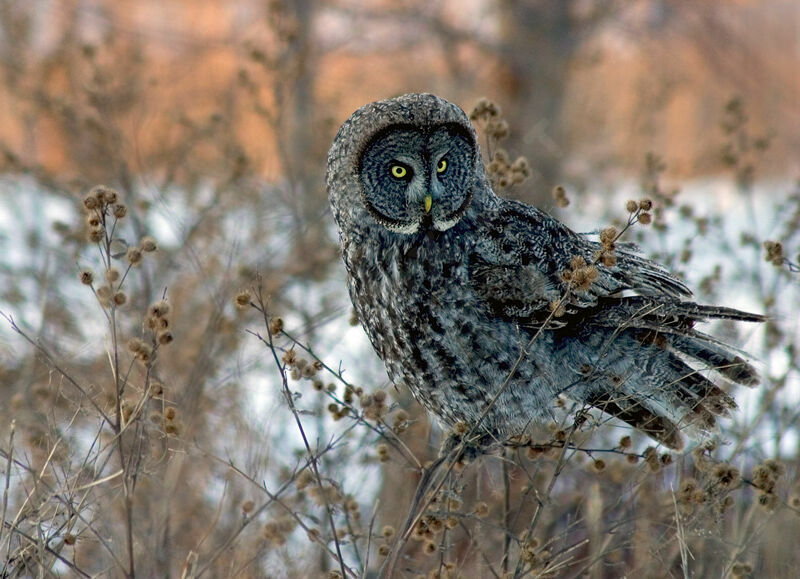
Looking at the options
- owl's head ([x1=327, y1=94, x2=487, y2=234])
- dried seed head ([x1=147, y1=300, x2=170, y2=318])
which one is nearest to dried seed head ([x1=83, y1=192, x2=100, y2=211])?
dried seed head ([x1=147, y1=300, x2=170, y2=318])

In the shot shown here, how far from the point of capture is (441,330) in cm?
301

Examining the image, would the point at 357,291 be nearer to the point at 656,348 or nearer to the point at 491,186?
the point at 491,186

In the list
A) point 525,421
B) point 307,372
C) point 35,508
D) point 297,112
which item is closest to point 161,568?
point 35,508

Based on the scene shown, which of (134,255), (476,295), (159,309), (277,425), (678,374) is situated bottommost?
(159,309)

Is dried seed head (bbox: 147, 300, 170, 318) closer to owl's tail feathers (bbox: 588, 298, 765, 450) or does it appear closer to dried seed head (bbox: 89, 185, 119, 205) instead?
dried seed head (bbox: 89, 185, 119, 205)

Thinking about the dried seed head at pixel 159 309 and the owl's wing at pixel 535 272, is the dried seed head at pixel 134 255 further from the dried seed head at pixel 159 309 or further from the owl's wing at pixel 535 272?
the owl's wing at pixel 535 272

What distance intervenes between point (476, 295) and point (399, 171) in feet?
1.57

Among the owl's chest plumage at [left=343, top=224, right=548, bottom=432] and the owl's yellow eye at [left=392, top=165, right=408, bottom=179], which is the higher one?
the owl's yellow eye at [left=392, top=165, right=408, bottom=179]

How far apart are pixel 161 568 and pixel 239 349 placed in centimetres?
193

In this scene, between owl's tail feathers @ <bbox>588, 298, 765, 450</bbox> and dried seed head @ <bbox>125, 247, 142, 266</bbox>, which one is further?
owl's tail feathers @ <bbox>588, 298, 765, 450</bbox>

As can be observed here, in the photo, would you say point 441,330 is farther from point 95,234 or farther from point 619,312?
point 95,234

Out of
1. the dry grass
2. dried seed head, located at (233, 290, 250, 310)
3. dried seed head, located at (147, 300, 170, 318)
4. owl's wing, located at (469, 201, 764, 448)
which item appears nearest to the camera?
dried seed head, located at (147, 300, 170, 318)

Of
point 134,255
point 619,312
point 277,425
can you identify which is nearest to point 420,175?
point 619,312

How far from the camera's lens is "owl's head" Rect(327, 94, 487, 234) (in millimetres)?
3039
